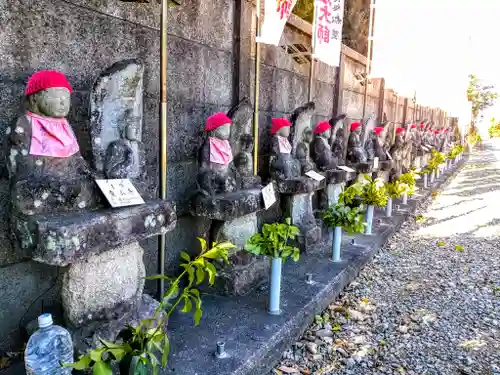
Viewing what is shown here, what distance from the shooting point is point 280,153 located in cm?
524

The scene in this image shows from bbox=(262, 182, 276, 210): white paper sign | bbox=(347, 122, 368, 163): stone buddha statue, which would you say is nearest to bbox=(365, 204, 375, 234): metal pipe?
bbox=(347, 122, 368, 163): stone buddha statue

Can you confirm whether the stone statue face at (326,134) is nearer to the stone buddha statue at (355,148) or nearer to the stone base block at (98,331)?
the stone buddha statue at (355,148)

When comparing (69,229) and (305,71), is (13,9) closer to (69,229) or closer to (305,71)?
(69,229)

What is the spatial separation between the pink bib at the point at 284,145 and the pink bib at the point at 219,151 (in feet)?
4.50

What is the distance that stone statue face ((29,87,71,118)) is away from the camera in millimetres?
2350

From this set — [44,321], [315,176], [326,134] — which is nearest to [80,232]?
[44,321]

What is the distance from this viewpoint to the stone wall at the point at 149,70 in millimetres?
2709

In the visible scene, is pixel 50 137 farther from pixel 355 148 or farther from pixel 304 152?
pixel 355 148

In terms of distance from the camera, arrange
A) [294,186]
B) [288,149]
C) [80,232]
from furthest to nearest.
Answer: [288,149] → [294,186] → [80,232]

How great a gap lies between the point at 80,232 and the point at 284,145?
3396 millimetres

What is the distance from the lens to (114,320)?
273 cm

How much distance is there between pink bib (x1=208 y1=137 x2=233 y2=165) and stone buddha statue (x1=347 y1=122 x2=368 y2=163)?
4.41 meters

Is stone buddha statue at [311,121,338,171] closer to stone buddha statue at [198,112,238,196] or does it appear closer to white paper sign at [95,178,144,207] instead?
stone buddha statue at [198,112,238,196]

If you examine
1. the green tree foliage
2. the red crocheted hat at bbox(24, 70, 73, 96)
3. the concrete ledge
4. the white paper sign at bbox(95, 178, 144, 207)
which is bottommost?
the concrete ledge
